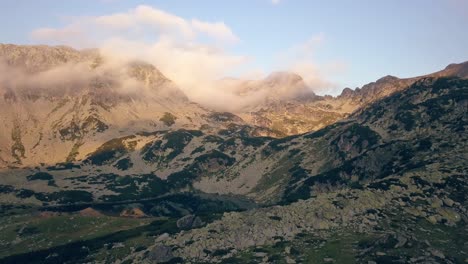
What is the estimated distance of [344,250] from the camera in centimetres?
14725

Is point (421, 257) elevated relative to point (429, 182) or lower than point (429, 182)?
lower

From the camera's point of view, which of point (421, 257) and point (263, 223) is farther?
point (263, 223)

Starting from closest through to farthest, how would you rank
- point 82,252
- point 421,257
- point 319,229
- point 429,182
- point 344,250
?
point 421,257 < point 344,250 < point 319,229 < point 82,252 < point 429,182

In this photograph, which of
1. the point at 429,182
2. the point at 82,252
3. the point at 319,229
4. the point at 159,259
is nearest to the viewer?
the point at 159,259

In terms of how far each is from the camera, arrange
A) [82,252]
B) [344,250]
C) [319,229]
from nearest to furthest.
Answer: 1. [344,250]
2. [319,229]
3. [82,252]

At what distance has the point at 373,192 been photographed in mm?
193875

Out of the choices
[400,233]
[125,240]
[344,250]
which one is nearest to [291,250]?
[344,250]

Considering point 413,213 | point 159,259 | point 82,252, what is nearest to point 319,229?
point 413,213

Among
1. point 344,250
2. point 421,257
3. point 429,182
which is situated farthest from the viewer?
point 429,182

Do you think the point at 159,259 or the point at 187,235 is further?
the point at 187,235

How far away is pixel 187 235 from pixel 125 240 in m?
30.2

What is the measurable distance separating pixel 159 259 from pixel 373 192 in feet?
281

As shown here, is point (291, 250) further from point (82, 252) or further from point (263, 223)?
point (82, 252)

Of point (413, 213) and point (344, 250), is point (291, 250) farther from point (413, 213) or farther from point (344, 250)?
point (413, 213)
